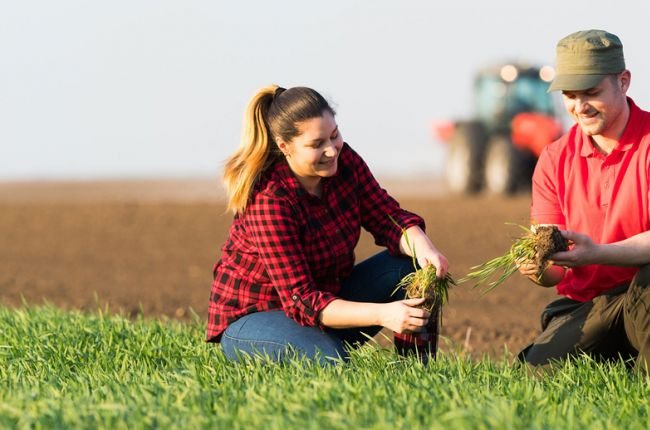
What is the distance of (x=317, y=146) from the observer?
448 cm

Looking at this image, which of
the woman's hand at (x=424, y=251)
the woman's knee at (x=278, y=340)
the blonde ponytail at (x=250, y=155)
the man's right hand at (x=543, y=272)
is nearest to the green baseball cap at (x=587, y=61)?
the man's right hand at (x=543, y=272)

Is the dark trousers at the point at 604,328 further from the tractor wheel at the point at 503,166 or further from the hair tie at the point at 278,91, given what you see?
the tractor wheel at the point at 503,166

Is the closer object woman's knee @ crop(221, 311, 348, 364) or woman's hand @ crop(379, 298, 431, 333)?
woman's hand @ crop(379, 298, 431, 333)

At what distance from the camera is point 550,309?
4.91 meters

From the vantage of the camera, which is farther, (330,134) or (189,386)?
(330,134)

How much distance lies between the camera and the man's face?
444cm

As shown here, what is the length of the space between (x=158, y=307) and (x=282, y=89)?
3857 millimetres

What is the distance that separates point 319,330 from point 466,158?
13228 mm

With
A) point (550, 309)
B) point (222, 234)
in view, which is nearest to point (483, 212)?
point (222, 234)

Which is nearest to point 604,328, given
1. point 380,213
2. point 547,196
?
point 547,196

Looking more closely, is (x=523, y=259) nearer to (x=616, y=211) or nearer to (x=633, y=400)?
(x=616, y=211)

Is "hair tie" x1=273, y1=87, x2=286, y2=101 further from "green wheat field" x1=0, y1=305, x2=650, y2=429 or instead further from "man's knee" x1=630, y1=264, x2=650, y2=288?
"man's knee" x1=630, y1=264, x2=650, y2=288

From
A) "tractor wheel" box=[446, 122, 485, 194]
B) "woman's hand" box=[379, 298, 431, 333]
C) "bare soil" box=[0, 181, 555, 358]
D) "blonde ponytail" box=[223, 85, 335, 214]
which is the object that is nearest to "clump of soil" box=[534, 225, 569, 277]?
"bare soil" box=[0, 181, 555, 358]

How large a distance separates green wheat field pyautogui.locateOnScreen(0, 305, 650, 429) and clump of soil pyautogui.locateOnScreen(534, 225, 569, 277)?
1.43ft
